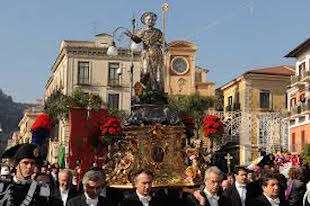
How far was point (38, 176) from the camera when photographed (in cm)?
813

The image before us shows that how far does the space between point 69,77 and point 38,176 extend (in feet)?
158

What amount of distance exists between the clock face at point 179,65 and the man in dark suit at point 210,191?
50.0 meters

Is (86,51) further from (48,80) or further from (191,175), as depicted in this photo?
(191,175)

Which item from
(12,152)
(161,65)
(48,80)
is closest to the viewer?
(12,152)

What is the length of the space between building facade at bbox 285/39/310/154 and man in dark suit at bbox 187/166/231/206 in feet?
120

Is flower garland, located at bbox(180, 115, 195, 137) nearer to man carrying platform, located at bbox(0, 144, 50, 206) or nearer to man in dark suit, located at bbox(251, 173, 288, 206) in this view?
man in dark suit, located at bbox(251, 173, 288, 206)

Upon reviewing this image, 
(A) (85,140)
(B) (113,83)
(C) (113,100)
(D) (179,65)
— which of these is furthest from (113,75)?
(A) (85,140)

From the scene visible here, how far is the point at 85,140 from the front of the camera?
64.0 feet

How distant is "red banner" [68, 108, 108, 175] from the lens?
19266 mm

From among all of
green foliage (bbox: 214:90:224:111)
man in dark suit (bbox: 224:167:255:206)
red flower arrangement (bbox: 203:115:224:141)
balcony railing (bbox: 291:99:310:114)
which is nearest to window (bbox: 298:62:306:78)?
balcony railing (bbox: 291:99:310:114)

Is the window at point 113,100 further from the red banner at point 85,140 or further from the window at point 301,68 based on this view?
the red banner at point 85,140

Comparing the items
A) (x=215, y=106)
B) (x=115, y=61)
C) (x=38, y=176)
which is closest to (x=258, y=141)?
(x=215, y=106)

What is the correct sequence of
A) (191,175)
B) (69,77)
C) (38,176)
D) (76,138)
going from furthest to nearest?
(69,77) < (76,138) < (191,175) < (38,176)

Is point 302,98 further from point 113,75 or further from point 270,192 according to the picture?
point 270,192
